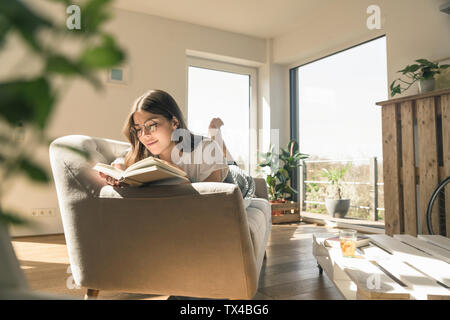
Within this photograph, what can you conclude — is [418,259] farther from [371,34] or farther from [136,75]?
[136,75]

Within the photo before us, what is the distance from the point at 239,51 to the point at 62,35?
4.67m

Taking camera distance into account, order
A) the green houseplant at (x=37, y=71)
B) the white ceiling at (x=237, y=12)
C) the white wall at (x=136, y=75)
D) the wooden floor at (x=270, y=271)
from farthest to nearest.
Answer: the white ceiling at (x=237, y=12) → the white wall at (x=136, y=75) → the wooden floor at (x=270, y=271) → the green houseplant at (x=37, y=71)

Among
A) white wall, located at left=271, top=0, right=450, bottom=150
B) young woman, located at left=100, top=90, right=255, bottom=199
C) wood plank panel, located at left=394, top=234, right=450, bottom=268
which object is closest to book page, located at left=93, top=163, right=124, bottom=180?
young woman, located at left=100, top=90, right=255, bottom=199

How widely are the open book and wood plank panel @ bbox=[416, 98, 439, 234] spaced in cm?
210

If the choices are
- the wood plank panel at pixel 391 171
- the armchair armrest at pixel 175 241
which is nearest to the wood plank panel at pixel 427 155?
the wood plank panel at pixel 391 171

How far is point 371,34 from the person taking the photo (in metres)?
3.54

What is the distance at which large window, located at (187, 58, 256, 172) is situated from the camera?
4.49 m

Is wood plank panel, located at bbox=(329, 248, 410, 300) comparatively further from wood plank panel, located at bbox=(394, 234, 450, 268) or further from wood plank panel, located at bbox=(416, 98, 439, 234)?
wood plank panel, located at bbox=(416, 98, 439, 234)

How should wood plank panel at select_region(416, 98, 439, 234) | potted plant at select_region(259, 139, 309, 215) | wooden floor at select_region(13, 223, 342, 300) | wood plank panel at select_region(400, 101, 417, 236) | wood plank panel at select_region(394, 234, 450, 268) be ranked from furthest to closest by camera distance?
potted plant at select_region(259, 139, 309, 215) < wood plank panel at select_region(400, 101, 417, 236) < wood plank panel at select_region(416, 98, 439, 234) < wooden floor at select_region(13, 223, 342, 300) < wood plank panel at select_region(394, 234, 450, 268)

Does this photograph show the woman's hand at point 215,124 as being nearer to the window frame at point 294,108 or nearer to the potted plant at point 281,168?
the potted plant at point 281,168

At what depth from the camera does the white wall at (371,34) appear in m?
2.88

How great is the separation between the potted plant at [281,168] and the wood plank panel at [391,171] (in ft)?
5.01

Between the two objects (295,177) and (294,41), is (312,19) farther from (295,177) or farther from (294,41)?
(295,177)

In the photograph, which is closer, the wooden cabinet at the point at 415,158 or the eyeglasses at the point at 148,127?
the eyeglasses at the point at 148,127
